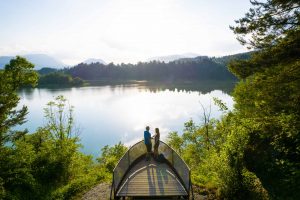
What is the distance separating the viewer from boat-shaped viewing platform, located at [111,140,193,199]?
13188 mm

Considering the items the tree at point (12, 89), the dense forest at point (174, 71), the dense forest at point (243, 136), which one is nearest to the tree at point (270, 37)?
the dense forest at point (243, 136)

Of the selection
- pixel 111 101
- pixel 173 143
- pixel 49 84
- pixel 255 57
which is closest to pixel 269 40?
pixel 255 57

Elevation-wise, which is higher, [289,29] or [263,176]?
[289,29]

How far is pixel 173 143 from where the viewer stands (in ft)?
114

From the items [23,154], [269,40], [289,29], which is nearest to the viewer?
[289,29]

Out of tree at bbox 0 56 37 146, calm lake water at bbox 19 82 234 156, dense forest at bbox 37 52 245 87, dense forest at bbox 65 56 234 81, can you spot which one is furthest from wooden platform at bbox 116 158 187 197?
dense forest at bbox 65 56 234 81

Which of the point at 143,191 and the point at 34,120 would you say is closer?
the point at 143,191

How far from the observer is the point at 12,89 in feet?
52.1

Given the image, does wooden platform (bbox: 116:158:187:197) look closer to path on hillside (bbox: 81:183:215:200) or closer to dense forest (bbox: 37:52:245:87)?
path on hillside (bbox: 81:183:215:200)

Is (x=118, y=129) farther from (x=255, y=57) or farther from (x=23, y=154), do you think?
(x=255, y=57)

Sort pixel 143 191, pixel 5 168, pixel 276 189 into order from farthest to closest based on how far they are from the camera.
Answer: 1. pixel 276 189
2. pixel 5 168
3. pixel 143 191

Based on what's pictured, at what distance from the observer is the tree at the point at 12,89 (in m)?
15.5

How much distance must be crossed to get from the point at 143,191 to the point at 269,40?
29.0 feet

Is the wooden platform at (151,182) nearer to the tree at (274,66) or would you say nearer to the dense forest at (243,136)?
the dense forest at (243,136)
